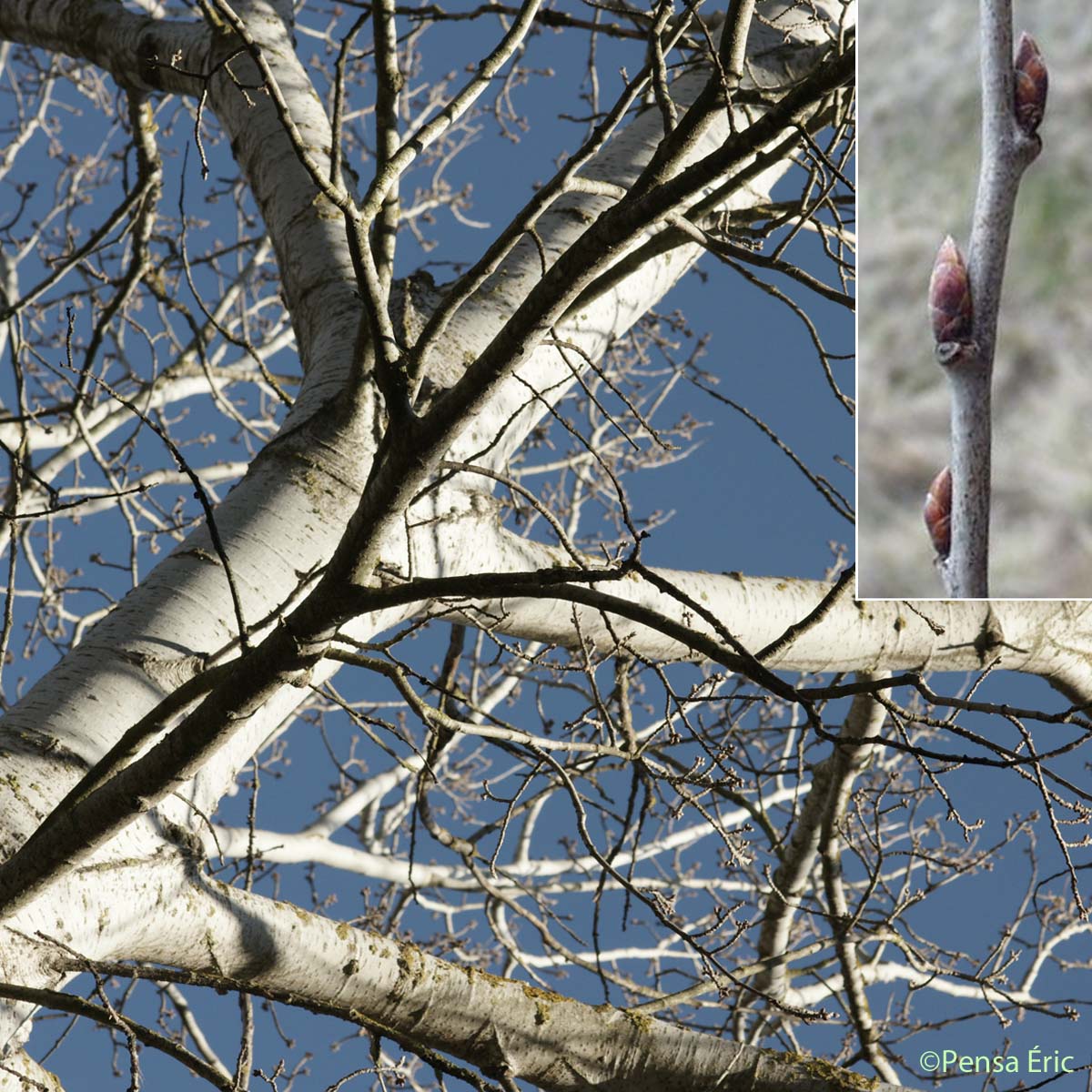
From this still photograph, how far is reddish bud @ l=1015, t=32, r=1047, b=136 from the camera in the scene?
6.75 ft

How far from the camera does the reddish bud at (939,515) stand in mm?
2102

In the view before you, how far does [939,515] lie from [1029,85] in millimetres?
736

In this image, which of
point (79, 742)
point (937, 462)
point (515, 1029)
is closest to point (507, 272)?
point (937, 462)

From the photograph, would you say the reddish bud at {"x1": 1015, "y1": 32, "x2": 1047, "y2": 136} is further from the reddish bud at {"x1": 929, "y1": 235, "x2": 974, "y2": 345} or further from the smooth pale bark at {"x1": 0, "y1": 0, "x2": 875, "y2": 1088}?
the smooth pale bark at {"x1": 0, "y1": 0, "x2": 875, "y2": 1088}

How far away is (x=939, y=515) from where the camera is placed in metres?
2.11

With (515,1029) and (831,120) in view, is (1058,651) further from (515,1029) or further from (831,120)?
(515,1029)

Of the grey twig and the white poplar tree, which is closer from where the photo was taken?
the white poplar tree

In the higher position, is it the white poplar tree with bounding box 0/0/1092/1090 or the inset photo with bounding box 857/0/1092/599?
the inset photo with bounding box 857/0/1092/599

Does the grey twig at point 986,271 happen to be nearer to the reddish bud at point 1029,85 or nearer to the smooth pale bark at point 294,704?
the reddish bud at point 1029,85

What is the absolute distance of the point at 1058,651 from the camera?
2.18 meters

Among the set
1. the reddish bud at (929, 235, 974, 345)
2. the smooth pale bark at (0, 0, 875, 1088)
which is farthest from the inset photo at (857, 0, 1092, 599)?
the smooth pale bark at (0, 0, 875, 1088)

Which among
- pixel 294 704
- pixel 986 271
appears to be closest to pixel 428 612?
pixel 294 704

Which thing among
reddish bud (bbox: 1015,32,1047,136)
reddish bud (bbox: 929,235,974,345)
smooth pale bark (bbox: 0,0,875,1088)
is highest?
reddish bud (bbox: 1015,32,1047,136)

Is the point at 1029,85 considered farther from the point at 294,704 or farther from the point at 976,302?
the point at 294,704
